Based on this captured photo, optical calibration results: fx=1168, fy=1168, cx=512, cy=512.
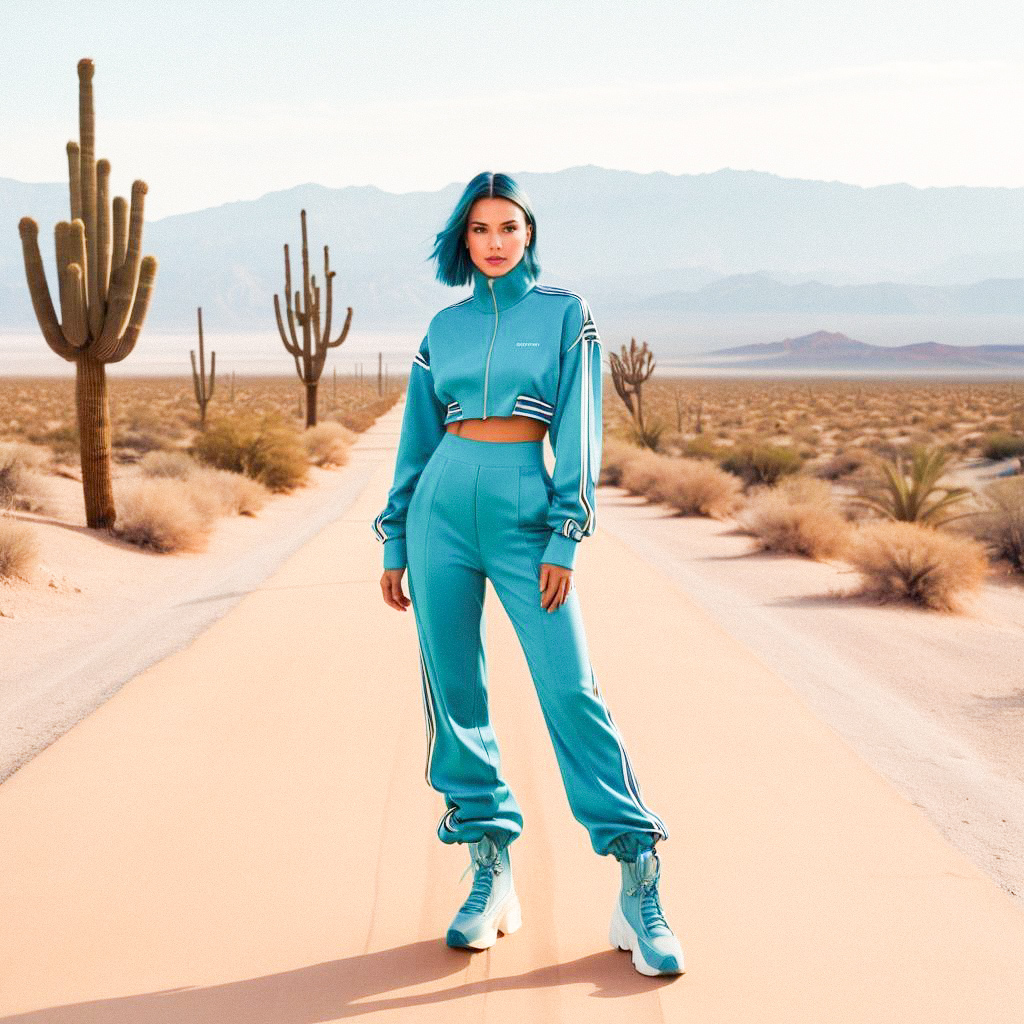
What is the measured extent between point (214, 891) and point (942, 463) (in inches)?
476

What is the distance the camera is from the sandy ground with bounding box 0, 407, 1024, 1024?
3.08 metres

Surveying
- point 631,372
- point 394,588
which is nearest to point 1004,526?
point 394,588

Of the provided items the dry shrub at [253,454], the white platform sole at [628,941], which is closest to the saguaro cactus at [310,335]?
the dry shrub at [253,454]

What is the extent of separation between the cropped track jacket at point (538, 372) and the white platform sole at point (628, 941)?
1.03 metres

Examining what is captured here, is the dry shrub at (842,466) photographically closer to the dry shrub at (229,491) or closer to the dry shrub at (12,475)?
the dry shrub at (229,491)

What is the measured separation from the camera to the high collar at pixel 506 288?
127 inches

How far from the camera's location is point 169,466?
58.6ft

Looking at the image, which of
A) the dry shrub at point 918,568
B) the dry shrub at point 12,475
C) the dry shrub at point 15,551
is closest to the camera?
the dry shrub at point 15,551

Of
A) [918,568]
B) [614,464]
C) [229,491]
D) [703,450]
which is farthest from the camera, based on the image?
[703,450]

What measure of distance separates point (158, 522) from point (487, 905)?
990 cm

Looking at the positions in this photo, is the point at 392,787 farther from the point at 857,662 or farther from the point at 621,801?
the point at 857,662

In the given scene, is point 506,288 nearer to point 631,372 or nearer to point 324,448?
point 324,448

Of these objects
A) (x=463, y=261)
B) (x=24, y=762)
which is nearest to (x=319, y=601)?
(x=24, y=762)

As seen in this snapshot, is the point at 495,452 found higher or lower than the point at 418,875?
higher
